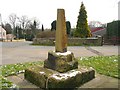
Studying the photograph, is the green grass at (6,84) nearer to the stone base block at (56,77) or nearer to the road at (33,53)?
the stone base block at (56,77)

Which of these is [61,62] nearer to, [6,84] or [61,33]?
[61,33]

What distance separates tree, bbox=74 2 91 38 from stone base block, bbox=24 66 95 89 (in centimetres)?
2153

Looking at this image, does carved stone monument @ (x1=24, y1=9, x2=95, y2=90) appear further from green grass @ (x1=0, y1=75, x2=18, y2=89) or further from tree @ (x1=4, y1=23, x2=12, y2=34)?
tree @ (x1=4, y1=23, x2=12, y2=34)

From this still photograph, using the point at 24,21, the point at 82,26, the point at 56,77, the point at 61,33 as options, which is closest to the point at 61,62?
the point at 56,77

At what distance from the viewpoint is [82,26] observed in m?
27.6

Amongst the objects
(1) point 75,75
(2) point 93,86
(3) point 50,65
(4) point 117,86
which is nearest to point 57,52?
(3) point 50,65

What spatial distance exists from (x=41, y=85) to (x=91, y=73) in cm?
156

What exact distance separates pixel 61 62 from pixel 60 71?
24 cm

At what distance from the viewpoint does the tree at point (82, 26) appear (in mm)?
27297

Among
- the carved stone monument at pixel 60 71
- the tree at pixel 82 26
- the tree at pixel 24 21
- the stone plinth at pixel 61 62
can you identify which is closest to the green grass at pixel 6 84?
the carved stone monument at pixel 60 71

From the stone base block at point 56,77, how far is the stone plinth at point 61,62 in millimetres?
138

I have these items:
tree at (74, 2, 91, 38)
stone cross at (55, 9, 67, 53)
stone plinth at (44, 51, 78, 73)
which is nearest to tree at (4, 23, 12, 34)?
tree at (74, 2, 91, 38)

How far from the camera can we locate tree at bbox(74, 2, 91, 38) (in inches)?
1075

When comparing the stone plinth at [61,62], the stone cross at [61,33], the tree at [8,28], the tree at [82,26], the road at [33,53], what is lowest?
the road at [33,53]
